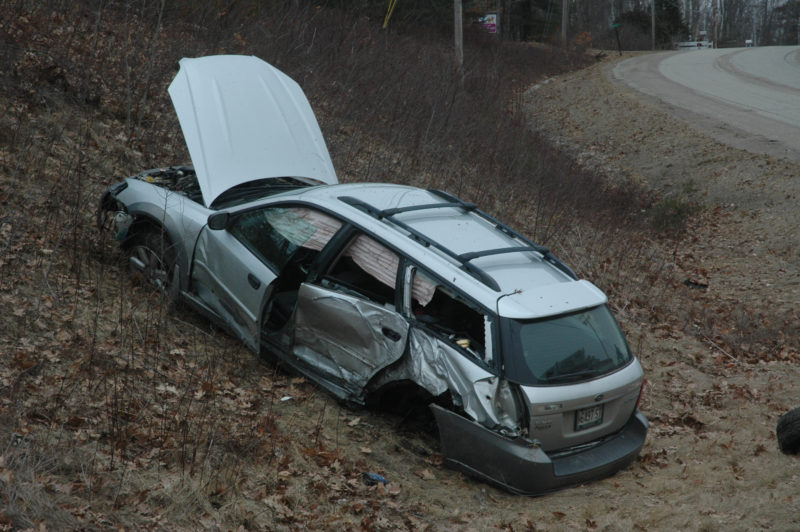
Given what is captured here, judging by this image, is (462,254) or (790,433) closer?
(462,254)

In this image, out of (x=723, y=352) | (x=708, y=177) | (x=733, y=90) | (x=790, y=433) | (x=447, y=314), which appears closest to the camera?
(x=447, y=314)

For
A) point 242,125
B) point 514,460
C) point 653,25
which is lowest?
point 514,460

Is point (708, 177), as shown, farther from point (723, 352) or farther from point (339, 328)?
point (339, 328)

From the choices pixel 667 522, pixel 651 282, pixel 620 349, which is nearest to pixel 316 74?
pixel 651 282

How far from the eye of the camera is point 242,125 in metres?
7.60

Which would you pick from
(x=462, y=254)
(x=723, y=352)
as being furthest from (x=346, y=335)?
(x=723, y=352)

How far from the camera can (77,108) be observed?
1114 centimetres

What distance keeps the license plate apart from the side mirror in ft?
11.3

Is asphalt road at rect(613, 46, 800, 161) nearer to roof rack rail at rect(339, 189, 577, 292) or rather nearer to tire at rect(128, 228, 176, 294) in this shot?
roof rack rail at rect(339, 189, 577, 292)

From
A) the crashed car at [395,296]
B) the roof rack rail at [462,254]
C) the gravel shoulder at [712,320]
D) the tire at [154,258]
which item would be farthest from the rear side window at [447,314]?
the tire at [154,258]

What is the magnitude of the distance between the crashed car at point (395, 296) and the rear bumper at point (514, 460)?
0.04 feet

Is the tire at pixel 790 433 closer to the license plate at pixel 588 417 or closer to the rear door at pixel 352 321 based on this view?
the license plate at pixel 588 417

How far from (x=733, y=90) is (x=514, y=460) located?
1027 inches

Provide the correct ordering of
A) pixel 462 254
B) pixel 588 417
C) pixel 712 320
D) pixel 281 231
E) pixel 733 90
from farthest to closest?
1. pixel 733 90
2. pixel 712 320
3. pixel 281 231
4. pixel 462 254
5. pixel 588 417
